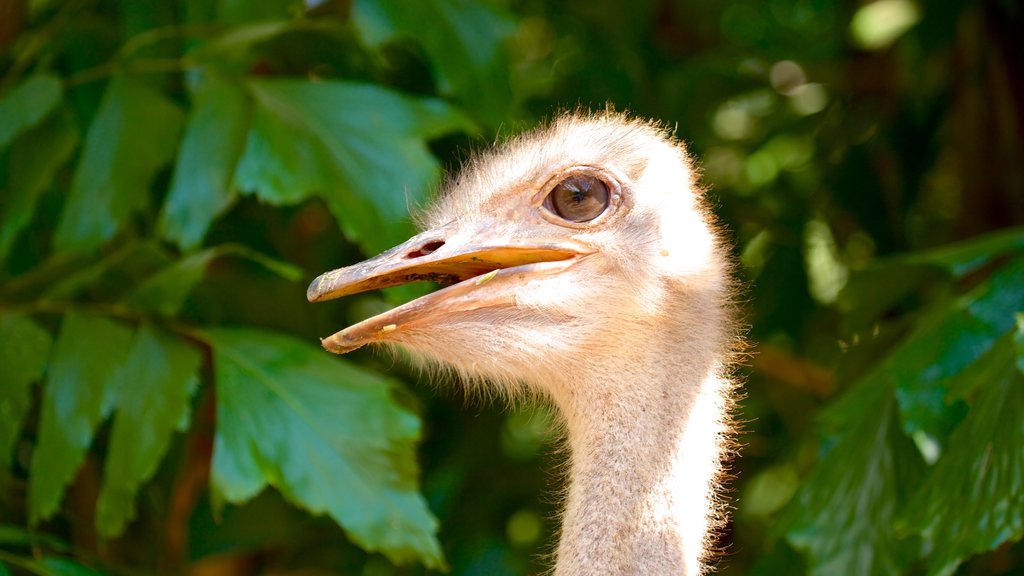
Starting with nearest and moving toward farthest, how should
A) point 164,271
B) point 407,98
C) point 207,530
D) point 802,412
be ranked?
1. point 164,271
2. point 407,98
3. point 207,530
4. point 802,412

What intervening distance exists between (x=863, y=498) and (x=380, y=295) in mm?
1378

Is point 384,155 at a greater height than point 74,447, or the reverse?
point 384,155

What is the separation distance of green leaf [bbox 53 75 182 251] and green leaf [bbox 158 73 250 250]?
102 millimetres

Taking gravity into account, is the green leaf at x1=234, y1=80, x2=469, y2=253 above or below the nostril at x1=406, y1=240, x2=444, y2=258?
above

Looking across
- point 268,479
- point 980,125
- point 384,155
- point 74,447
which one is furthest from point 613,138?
point 980,125

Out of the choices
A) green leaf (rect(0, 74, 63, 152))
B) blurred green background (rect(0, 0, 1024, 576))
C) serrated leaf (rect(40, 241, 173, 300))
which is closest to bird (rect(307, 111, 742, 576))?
blurred green background (rect(0, 0, 1024, 576))

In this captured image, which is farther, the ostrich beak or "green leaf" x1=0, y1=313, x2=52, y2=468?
"green leaf" x1=0, y1=313, x2=52, y2=468

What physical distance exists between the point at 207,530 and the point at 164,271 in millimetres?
1198

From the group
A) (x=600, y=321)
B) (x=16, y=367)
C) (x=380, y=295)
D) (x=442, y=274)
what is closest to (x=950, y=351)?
(x=600, y=321)

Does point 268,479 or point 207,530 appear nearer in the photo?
point 268,479

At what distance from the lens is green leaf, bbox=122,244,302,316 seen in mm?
2582

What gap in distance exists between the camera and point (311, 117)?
2760 millimetres

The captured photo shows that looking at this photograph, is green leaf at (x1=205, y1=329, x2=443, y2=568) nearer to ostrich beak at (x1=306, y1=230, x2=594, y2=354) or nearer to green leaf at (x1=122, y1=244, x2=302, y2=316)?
green leaf at (x1=122, y1=244, x2=302, y2=316)

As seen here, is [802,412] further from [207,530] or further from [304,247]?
[207,530]
